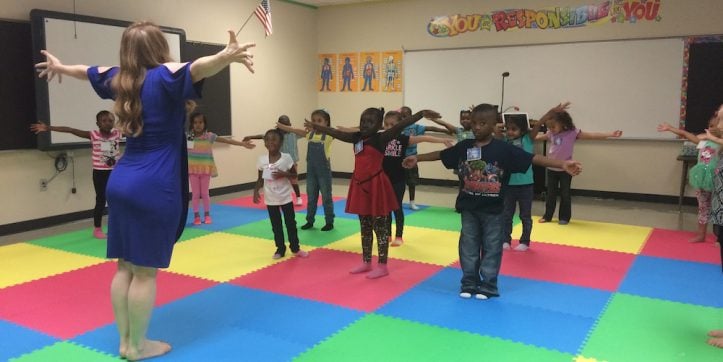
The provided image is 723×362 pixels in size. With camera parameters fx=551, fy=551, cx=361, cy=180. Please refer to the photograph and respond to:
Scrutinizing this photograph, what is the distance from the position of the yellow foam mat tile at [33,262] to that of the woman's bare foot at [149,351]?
7.57 feet

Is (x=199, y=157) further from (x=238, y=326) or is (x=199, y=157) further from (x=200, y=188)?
(x=238, y=326)

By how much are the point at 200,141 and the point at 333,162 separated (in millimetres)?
5321

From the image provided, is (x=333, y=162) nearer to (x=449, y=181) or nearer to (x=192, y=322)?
(x=449, y=181)

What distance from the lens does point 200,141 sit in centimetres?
753

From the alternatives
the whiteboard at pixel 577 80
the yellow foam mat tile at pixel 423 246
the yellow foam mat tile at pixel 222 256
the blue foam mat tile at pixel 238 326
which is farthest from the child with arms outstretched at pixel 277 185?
the whiteboard at pixel 577 80

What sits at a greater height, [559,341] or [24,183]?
[24,183]

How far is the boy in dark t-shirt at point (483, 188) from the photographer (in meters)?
4.39

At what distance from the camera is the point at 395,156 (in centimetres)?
586

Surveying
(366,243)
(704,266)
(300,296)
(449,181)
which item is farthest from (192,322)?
(449,181)

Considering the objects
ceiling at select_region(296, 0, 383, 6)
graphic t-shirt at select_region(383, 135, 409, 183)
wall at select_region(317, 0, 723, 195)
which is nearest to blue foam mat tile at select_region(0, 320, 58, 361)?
graphic t-shirt at select_region(383, 135, 409, 183)

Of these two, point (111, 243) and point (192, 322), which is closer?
point (111, 243)

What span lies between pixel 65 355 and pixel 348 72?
9.46m

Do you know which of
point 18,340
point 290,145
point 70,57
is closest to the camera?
point 18,340

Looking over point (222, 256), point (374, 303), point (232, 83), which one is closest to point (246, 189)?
Answer: point (232, 83)
